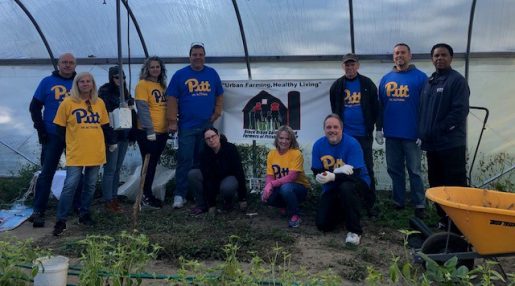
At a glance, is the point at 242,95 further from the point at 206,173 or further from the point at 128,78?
the point at 128,78

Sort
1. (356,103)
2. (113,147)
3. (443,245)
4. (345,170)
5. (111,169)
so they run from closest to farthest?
(443,245), (345,170), (113,147), (356,103), (111,169)

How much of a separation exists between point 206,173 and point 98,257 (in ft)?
10.9

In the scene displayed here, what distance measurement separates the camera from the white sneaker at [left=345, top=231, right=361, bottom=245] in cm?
505

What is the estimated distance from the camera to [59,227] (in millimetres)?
5535

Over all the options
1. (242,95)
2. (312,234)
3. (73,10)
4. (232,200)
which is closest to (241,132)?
(242,95)

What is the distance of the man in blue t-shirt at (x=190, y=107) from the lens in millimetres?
6578

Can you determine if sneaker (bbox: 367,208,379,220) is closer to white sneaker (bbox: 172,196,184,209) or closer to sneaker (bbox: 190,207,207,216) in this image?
sneaker (bbox: 190,207,207,216)

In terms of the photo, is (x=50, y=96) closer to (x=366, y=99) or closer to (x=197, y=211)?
(x=197, y=211)

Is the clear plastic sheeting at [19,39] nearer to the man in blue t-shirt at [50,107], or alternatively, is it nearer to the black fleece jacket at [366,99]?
the man in blue t-shirt at [50,107]

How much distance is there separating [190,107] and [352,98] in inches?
81.2

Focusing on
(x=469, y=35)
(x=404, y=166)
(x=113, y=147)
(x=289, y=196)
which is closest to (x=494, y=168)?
(x=404, y=166)

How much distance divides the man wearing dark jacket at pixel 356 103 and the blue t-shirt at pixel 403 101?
0.61 ft

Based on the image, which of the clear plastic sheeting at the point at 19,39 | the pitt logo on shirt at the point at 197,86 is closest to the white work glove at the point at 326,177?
the pitt logo on shirt at the point at 197,86

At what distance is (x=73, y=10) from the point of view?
7781 mm
